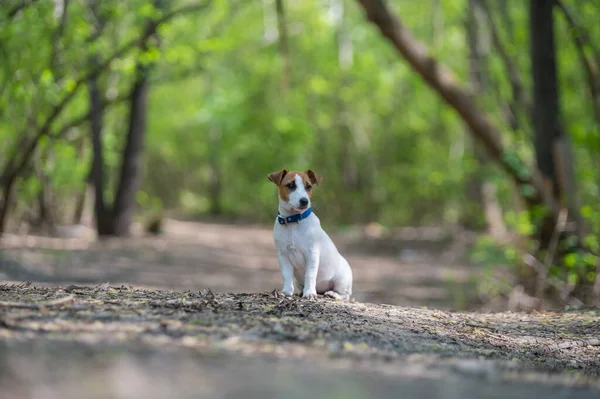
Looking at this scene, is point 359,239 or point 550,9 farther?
point 359,239

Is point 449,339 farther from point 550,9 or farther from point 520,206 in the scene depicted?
point 550,9

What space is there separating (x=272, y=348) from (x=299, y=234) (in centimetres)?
202

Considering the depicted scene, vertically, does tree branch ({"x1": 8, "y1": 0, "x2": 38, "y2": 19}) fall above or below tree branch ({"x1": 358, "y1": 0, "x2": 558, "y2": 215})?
above

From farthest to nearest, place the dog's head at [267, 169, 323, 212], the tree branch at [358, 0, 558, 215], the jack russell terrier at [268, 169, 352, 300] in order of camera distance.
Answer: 1. the tree branch at [358, 0, 558, 215]
2. the jack russell terrier at [268, 169, 352, 300]
3. the dog's head at [267, 169, 323, 212]

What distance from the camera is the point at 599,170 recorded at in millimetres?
13305

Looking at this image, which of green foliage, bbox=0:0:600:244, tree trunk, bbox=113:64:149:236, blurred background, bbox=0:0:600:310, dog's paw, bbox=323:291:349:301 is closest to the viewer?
dog's paw, bbox=323:291:349:301

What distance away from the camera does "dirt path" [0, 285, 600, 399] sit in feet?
9.61

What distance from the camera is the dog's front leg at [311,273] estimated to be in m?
5.64

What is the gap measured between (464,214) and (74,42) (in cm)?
1575

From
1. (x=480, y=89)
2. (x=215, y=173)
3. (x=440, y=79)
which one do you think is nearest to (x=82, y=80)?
(x=440, y=79)

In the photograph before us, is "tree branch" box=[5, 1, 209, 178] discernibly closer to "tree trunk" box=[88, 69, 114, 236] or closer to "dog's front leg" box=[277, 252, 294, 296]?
"tree trunk" box=[88, 69, 114, 236]

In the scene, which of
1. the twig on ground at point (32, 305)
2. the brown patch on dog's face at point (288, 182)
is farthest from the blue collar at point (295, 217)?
the twig on ground at point (32, 305)

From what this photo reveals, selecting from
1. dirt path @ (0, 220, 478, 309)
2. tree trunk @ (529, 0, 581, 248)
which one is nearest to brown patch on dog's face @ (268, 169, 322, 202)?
dirt path @ (0, 220, 478, 309)

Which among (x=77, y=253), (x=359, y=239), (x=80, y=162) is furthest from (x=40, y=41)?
(x=359, y=239)
